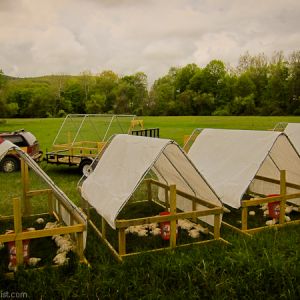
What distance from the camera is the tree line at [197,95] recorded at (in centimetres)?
6588

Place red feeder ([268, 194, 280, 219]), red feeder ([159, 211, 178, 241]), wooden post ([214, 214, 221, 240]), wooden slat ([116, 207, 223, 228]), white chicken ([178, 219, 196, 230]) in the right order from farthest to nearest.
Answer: red feeder ([268, 194, 280, 219]) < white chicken ([178, 219, 196, 230]) < wooden post ([214, 214, 221, 240]) < red feeder ([159, 211, 178, 241]) < wooden slat ([116, 207, 223, 228])

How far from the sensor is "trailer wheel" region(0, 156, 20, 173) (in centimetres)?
1522

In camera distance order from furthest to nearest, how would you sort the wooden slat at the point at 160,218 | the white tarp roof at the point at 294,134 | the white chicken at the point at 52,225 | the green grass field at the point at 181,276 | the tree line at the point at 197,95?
1. the tree line at the point at 197,95
2. the white tarp roof at the point at 294,134
3. the white chicken at the point at 52,225
4. the wooden slat at the point at 160,218
5. the green grass field at the point at 181,276

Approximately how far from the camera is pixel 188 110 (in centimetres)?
7350

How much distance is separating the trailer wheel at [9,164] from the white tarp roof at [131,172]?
26.5ft

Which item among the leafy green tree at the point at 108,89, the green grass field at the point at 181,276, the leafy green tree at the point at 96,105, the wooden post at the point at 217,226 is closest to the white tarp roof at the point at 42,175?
the green grass field at the point at 181,276

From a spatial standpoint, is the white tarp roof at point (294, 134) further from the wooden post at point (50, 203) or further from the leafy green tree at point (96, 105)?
the leafy green tree at point (96, 105)

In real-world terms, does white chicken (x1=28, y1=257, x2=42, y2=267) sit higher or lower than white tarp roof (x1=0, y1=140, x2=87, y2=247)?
lower

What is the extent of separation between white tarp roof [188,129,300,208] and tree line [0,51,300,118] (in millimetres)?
53397

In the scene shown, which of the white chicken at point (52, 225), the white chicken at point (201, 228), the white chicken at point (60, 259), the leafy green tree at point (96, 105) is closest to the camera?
the white chicken at point (60, 259)

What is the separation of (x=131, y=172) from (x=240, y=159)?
9.21ft

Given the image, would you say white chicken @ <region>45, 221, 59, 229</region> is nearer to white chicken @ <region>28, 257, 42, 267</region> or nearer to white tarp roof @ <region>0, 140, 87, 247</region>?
white tarp roof @ <region>0, 140, 87, 247</region>

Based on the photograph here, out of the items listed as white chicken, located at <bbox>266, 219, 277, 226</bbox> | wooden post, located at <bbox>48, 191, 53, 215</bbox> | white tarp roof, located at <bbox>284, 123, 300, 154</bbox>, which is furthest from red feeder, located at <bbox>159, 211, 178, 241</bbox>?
white tarp roof, located at <bbox>284, 123, 300, 154</bbox>

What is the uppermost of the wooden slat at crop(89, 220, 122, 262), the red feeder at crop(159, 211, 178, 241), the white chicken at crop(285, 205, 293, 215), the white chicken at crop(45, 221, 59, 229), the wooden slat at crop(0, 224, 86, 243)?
the wooden slat at crop(0, 224, 86, 243)
